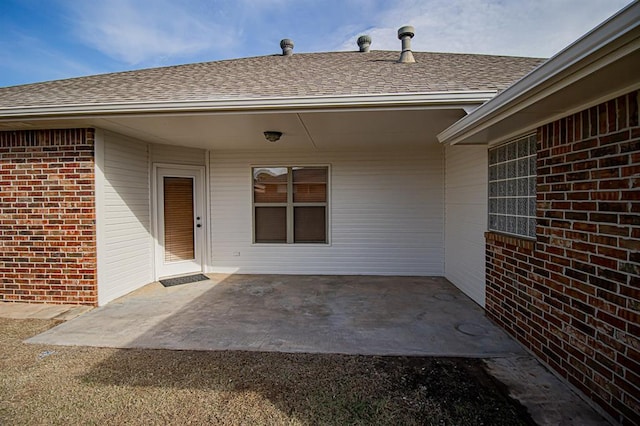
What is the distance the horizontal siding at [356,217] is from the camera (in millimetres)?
6082

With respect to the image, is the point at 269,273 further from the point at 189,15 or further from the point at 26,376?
the point at 189,15

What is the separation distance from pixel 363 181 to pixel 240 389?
4550mm

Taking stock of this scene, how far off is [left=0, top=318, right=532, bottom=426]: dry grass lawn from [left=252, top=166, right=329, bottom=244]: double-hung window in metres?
3.56

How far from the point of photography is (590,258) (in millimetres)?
2283

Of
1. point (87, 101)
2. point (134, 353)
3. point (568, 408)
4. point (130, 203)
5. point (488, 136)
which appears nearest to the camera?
point (568, 408)

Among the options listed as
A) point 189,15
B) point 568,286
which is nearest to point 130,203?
point 189,15

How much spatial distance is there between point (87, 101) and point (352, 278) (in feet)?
16.2

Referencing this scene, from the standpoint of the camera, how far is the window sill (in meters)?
3.03

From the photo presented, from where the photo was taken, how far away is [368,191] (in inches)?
244

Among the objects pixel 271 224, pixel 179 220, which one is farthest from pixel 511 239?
pixel 179 220

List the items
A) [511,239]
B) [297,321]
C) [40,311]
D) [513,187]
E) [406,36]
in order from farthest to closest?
[406,36]
[40,311]
[297,321]
[513,187]
[511,239]

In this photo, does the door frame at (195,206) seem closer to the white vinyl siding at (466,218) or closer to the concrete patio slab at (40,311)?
the concrete patio slab at (40,311)

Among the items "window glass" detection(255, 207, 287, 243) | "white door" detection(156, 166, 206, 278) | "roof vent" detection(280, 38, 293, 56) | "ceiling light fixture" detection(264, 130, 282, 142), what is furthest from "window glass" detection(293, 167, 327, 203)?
"roof vent" detection(280, 38, 293, 56)

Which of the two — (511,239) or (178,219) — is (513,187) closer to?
(511,239)
